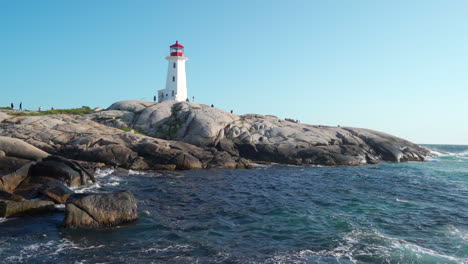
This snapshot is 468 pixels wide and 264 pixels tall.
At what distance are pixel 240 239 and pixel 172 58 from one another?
5152cm

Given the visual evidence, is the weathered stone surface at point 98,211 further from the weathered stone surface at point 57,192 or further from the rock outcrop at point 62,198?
the weathered stone surface at point 57,192

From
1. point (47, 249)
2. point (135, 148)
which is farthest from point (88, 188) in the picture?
point (135, 148)

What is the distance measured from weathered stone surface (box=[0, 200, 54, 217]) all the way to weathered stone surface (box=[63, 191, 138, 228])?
8.35ft

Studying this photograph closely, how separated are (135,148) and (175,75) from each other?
93.7ft

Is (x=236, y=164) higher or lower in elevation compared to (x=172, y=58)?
lower

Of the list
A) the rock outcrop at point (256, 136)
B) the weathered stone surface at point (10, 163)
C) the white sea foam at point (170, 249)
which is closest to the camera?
the white sea foam at point (170, 249)

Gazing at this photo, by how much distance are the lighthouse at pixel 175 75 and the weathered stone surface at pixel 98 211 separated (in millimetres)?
46181

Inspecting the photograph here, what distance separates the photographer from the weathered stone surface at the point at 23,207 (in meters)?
14.2

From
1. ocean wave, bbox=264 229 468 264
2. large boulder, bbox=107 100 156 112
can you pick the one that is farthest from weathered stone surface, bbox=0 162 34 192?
large boulder, bbox=107 100 156 112

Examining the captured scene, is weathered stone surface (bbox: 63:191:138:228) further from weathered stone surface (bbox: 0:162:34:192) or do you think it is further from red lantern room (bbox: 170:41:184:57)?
red lantern room (bbox: 170:41:184:57)

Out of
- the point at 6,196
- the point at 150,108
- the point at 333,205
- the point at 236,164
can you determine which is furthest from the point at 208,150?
the point at 6,196

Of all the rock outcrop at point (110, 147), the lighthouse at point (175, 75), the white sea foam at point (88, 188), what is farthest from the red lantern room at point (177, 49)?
the white sea foam at point (88, 188)

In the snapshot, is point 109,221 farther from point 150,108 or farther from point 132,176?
point 150,108

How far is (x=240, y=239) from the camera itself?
42.1 feet
